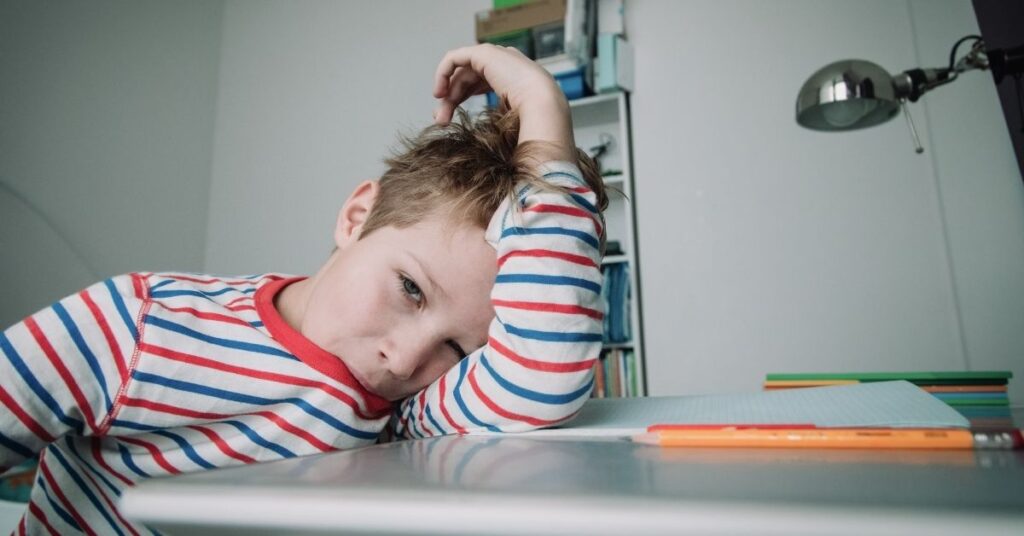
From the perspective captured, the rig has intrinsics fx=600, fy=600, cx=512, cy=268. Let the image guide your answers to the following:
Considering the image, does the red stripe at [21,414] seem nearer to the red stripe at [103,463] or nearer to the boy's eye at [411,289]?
the red stripe at [103,463]

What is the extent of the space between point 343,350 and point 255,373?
0.25 feet

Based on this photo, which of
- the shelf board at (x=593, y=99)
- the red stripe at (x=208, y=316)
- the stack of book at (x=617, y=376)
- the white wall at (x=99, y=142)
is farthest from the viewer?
the shelf board at (x=593, y=99)

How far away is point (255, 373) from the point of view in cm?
51

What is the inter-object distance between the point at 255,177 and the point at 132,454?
250 centimetres

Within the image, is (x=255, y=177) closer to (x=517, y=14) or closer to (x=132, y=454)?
(x=517, y=14)

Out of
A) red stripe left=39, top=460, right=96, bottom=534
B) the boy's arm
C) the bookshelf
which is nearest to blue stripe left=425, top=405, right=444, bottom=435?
the boy's arm

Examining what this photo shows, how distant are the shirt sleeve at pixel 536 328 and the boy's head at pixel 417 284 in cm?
3

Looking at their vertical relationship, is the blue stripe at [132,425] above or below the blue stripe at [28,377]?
below

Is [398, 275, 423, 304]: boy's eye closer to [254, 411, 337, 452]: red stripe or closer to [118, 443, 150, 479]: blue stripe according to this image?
[254, 411, 337, 452]: red stripe

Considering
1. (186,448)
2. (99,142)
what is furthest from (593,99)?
(186,448)

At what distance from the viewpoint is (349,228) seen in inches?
27.5

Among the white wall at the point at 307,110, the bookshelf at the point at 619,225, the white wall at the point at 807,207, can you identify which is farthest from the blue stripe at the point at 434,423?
the white wall at the point at 307,110

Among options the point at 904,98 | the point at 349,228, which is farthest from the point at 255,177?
the point at 904,98

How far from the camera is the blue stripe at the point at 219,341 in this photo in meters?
0.49
